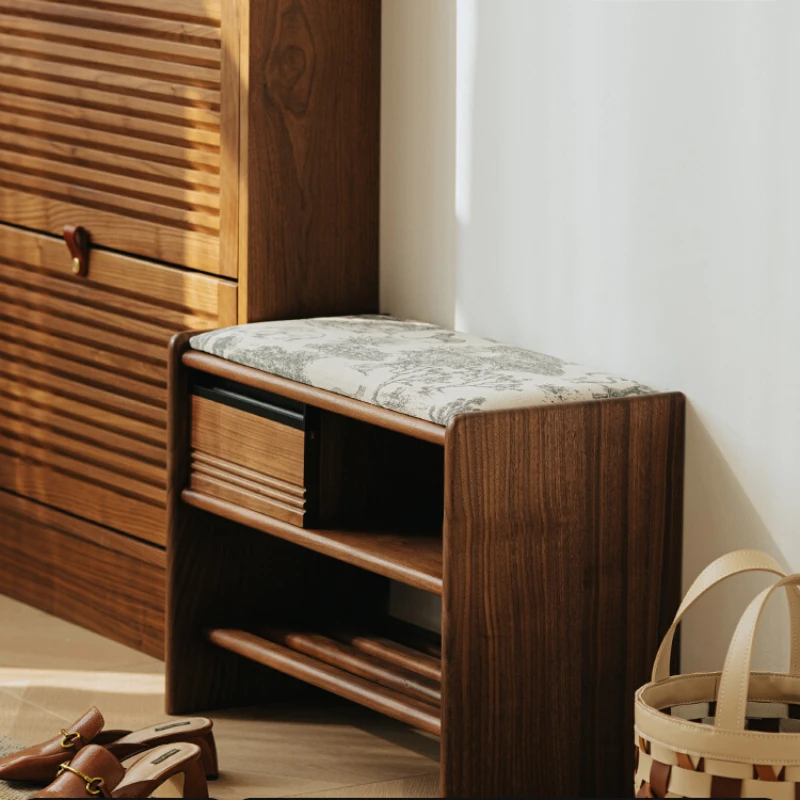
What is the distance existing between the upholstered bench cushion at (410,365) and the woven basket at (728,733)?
362 mm

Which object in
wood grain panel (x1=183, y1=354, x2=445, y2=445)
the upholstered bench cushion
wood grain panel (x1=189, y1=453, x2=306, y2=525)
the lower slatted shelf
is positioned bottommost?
the lower slatted shelf

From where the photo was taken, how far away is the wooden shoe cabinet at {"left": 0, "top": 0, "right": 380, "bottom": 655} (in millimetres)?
2479

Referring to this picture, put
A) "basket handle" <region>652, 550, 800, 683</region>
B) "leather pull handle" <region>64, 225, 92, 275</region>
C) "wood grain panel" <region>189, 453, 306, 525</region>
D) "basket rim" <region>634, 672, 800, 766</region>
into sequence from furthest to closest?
"leather pull handle" <region>64, 225, 92, 275</region> → "wood grain panel" <region>189, 453, 306, 525</region> → "basket handle" <region>652, 550, 800, 683</region> → "basket rim" <region>634, 672, 800, 766</region>

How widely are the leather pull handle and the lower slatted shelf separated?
772mm

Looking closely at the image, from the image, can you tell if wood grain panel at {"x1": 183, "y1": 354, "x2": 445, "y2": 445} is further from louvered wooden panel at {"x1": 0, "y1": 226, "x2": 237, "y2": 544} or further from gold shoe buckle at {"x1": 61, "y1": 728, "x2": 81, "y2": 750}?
gold shoe buckle at {"x1": 61, "y1": 728, "x2": 81, "y2": 750}

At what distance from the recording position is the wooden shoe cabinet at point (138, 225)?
8.13 feet

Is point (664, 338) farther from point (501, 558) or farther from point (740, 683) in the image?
point (740, 683)

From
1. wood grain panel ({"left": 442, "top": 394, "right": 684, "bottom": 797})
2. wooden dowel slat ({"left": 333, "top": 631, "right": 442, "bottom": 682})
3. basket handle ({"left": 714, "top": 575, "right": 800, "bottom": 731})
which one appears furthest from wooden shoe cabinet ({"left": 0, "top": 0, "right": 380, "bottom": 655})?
basket handle ({"left": 714, "top": 575, "right": 800, "bottom": 731})

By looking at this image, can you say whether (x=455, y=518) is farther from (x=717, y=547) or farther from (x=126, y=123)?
(x=126, y=123)

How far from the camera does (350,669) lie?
2.27m

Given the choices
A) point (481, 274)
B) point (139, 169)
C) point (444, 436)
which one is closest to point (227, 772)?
point (444, 436)

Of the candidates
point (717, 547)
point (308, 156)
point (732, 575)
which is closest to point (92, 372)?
point (308, 156)

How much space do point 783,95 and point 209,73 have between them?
3.30 ft

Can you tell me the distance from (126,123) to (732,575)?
1.42m
